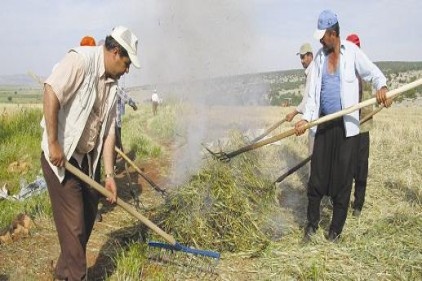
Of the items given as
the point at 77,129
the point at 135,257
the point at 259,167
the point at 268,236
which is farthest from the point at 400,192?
the point at 77,129

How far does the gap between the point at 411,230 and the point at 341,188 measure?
0.89 m

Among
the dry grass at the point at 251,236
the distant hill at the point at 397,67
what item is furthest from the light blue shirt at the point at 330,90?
the distant hill at the point at 397,67

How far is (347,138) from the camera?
3.93 metres

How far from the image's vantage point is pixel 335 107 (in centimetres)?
398

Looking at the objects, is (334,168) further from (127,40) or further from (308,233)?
(127,40)

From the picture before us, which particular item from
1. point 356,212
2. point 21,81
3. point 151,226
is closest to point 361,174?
point 356,212

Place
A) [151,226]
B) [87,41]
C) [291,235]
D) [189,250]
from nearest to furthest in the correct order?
[151,226] → [189,250] → [291,235] → [87,41]

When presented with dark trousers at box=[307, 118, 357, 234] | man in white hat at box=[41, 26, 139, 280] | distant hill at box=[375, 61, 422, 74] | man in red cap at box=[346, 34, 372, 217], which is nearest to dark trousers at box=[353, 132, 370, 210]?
man in red cap at box=[346, 34, 372, 217]

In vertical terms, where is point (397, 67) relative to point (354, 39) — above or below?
below

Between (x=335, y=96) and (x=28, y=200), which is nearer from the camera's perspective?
(x=335, y=96)

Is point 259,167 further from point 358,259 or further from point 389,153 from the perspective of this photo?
point 389,153

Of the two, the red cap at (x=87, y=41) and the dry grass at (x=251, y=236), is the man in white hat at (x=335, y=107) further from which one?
the red cap at (x=87, y=41)

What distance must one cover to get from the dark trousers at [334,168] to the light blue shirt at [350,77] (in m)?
0.11

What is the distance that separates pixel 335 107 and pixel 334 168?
57 centimetres
